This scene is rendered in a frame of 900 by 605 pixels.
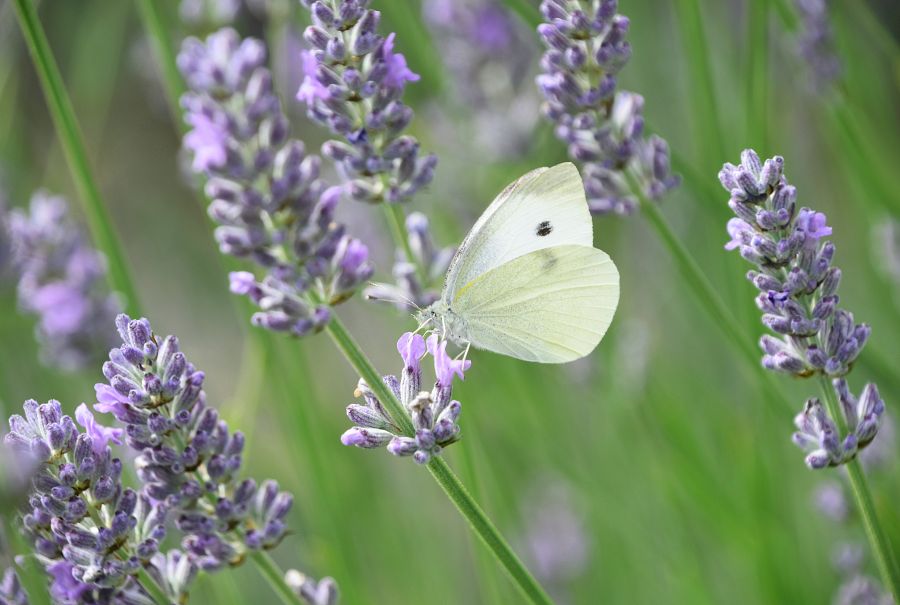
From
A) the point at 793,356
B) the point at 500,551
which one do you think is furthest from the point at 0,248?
the point at 793,356

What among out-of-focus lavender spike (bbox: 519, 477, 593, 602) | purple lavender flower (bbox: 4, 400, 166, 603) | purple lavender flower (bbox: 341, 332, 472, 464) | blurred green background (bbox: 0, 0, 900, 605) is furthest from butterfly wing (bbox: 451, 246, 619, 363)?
out-of-focus lavender spike (bbox: 519, 477, 593, 602)

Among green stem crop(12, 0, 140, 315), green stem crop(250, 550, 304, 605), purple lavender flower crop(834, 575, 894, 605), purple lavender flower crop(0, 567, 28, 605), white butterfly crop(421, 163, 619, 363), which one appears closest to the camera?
purple lavender flower crop(0, 567, 28, 605)

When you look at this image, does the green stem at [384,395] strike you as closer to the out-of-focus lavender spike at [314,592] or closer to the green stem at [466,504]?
the green stem at [466,504]

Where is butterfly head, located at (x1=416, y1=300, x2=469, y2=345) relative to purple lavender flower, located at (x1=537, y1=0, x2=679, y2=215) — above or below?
below

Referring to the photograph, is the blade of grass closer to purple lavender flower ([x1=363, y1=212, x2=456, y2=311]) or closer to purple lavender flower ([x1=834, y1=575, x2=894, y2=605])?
purple lavender flower ([x1=363, y1=212, x2=456, y2=311])

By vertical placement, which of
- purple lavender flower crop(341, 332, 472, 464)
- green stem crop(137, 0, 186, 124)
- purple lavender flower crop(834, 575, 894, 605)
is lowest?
Result: purple lavender flower crop(834, 575, 894, 605)

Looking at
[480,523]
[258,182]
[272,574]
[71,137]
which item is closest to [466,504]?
[480,523]

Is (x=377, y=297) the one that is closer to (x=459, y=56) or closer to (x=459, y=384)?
(x=459, y=384)
